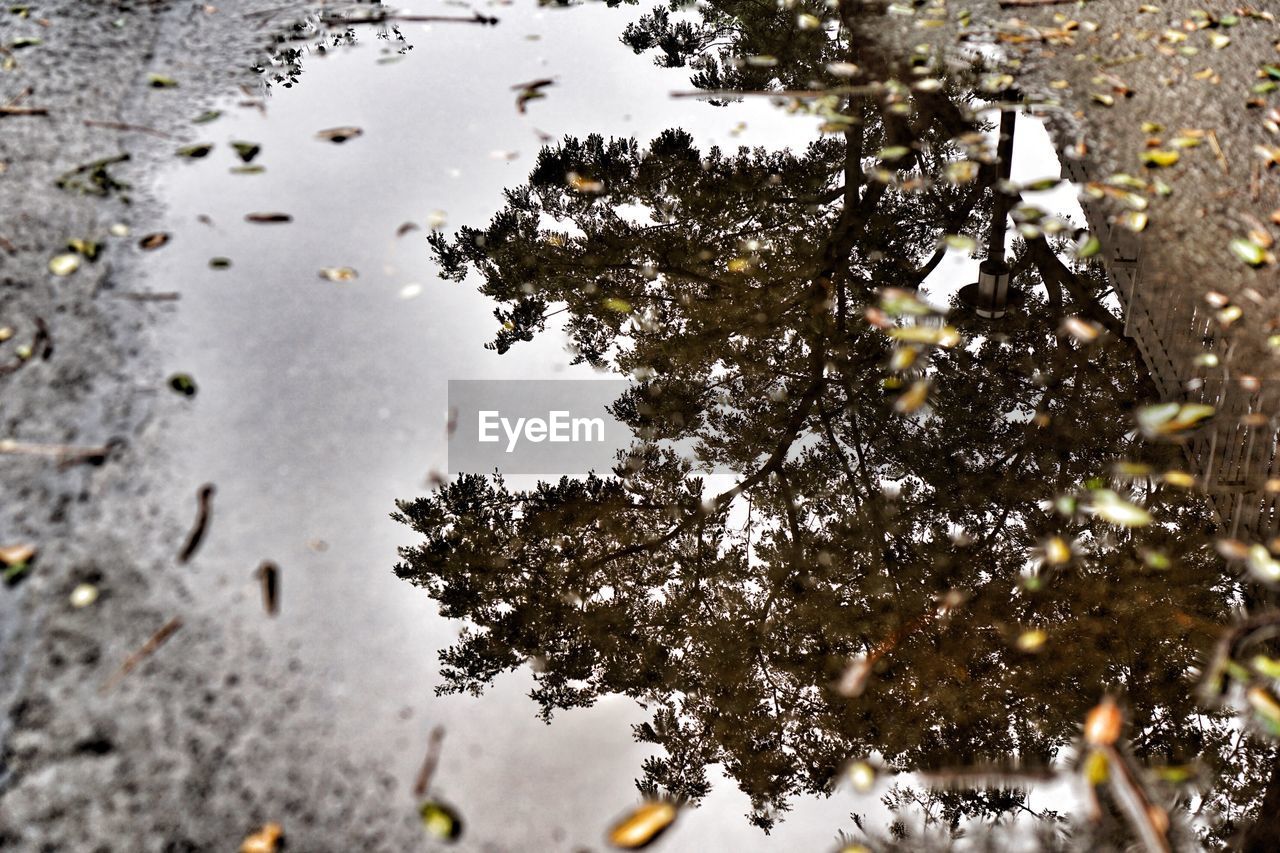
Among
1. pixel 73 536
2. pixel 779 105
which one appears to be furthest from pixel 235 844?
pixel 779 105

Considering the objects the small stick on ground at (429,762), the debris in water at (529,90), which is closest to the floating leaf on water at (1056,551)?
the small stick on ground at (429,762)

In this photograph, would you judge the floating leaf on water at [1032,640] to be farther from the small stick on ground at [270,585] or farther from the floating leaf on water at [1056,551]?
the small stick on ground at [270,585]

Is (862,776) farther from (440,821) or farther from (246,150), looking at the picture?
(246,150)

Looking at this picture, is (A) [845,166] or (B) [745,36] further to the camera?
(B) [745,36]

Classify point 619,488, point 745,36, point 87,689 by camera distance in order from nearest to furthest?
1. point 87,689
2. point 619,488
3. point 745,36

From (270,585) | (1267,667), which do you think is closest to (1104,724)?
(1267,667)

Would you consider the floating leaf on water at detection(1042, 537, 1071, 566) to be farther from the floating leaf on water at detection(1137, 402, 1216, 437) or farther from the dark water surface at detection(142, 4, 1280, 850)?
the floating leaf on water at detection(1137, 402, 1216, 437)

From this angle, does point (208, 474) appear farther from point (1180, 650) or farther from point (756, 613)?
point (1180, 650)
